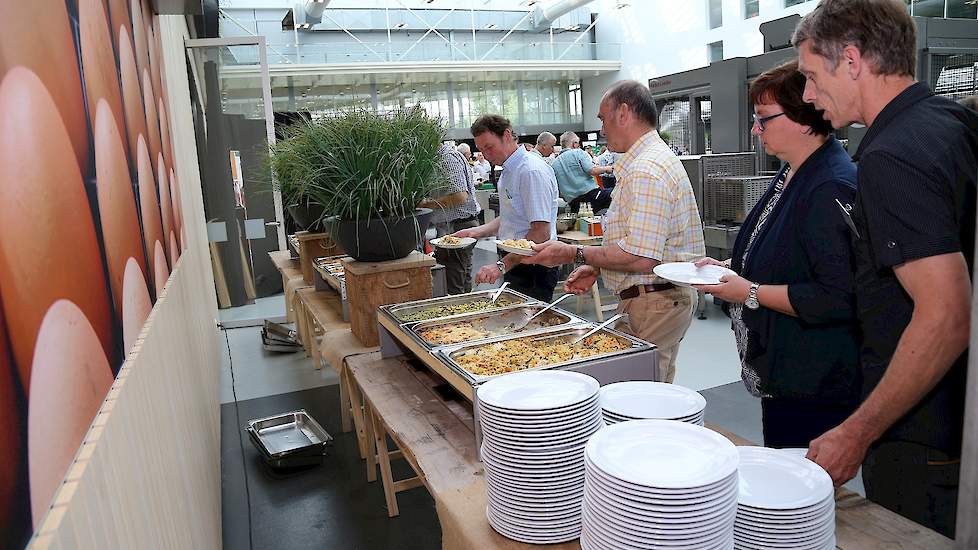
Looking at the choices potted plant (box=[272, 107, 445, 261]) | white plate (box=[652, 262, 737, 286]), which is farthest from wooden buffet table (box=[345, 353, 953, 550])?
potted plant (box=[272, 107, 445, 261])

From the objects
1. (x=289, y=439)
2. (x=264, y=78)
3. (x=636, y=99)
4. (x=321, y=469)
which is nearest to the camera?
(x=636, y=99)

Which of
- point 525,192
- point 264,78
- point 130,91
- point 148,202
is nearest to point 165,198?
A: point 148,202

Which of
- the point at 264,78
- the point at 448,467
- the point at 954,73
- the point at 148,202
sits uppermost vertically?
the point at 264,78

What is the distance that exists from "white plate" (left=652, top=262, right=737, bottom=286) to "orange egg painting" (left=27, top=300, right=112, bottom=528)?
4.38ft

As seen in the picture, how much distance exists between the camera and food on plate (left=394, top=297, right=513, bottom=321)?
97.0 inches

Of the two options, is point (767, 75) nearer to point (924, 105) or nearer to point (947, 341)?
point (924, 105)

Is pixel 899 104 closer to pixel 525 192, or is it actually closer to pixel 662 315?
pixel 662 315

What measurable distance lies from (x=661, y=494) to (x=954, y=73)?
501 cm

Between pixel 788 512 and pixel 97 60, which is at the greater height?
pixel 97 60

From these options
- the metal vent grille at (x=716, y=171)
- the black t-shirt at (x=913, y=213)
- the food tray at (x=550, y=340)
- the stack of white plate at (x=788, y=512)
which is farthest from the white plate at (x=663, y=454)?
the metal vent grille at (x=716, y=171)

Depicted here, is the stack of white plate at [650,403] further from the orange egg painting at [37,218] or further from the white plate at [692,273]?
the orange egg painting at [37,218]

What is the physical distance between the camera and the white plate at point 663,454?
37.3 inches

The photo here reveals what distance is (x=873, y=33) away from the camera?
1242 mm

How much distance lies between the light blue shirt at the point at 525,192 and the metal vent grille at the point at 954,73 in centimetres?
283
